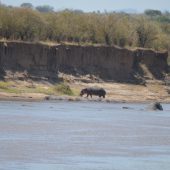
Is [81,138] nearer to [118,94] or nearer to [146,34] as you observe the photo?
[118,94]

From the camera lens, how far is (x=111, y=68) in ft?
200

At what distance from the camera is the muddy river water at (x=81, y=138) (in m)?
21.6

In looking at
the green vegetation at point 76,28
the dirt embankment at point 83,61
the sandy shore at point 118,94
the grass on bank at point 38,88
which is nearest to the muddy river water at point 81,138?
the sandy shore at point 118,94

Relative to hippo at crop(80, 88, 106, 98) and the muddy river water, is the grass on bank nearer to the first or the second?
hippo at crop(80, 88, 106, 98)

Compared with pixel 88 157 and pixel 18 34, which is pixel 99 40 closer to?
pixel 18 34

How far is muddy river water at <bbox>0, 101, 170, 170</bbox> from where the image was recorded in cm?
2161

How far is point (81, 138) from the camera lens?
27547mm

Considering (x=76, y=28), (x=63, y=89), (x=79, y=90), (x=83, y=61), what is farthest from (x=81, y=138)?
(x=76, y=28)

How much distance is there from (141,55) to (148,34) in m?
6.34

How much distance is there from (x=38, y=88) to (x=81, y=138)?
76.8 ft

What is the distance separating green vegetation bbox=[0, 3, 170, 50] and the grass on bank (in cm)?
651

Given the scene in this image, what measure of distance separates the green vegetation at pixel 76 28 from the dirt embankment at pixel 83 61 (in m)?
1.77

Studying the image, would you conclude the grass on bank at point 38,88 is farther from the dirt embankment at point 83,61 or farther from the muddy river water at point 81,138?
the muddy river water at point 81,138

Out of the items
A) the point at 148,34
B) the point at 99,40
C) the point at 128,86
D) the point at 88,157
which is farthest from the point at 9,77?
the point at 88,157
